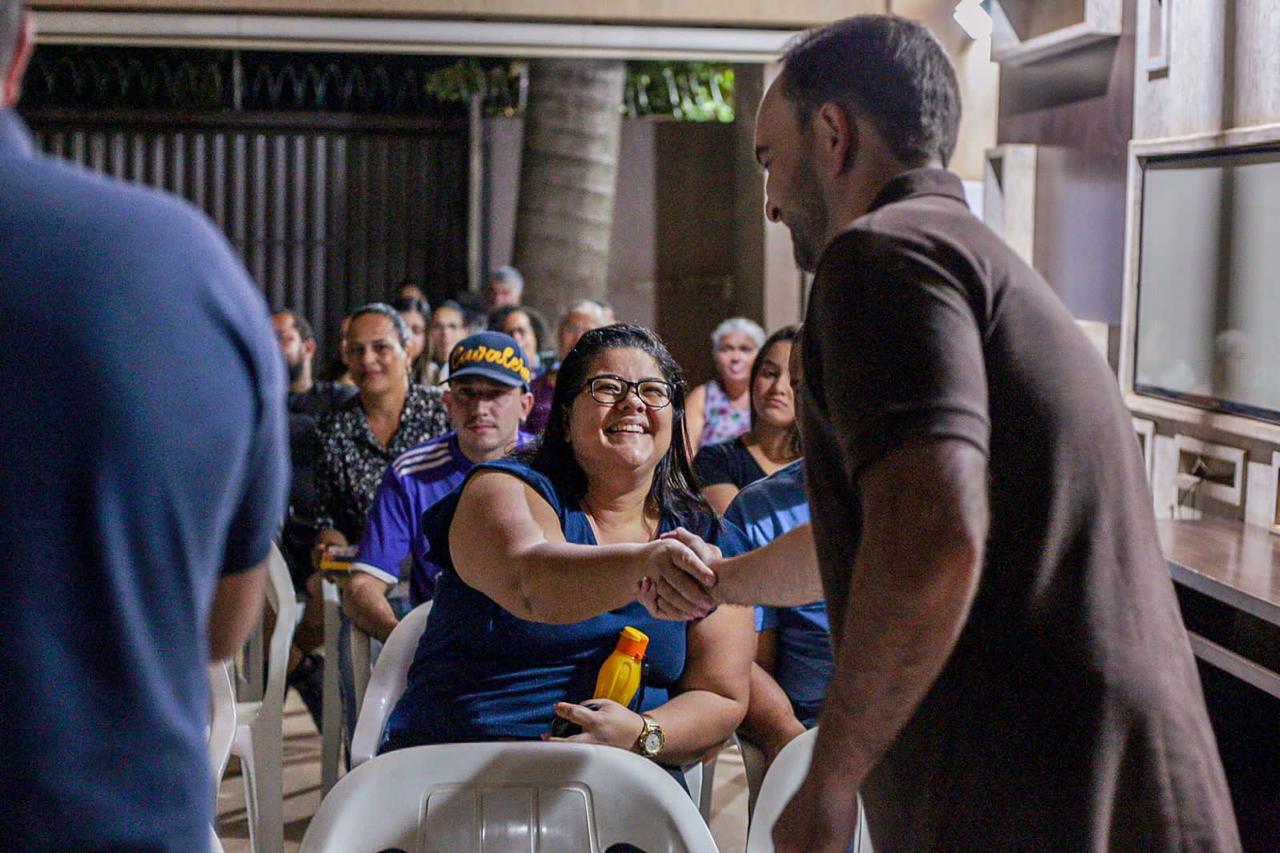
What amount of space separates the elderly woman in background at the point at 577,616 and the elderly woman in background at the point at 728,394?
2.93m

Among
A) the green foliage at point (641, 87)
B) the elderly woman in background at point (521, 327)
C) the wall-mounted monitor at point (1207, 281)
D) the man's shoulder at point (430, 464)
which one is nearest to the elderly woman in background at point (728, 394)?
the elderly woman in background at point (521, 327)

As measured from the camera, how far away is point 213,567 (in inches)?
41.2

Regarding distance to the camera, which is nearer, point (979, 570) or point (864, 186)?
point (979, 570)

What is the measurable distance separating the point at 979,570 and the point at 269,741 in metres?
2.48

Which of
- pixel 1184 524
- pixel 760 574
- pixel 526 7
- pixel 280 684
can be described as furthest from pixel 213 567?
pixel 526 7

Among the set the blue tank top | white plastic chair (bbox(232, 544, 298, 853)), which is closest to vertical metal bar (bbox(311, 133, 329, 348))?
white plastic chair (bbox(232, 544, 298, 853))

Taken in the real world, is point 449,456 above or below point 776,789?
above

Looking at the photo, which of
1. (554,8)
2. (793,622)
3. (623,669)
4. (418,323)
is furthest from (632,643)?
(418,323)

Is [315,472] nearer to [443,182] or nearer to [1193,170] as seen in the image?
[1193,170]

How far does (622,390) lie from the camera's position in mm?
2525

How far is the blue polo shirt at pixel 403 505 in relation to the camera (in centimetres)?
364

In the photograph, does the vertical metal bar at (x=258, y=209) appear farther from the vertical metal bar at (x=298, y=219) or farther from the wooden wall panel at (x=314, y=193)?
the vertical metal bar at (x=298, y=219)

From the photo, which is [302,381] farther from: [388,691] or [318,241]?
[388,691]

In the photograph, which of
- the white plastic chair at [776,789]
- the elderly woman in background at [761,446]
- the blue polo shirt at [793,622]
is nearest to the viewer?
the white plastic chair at [776,789]
